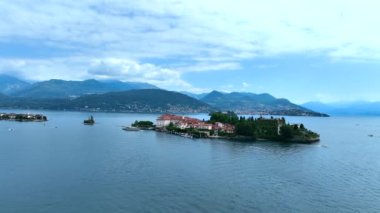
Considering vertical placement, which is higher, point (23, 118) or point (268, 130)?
point (23, 118)

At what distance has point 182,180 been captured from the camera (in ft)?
74.4

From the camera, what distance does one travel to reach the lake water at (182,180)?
59.6 feet

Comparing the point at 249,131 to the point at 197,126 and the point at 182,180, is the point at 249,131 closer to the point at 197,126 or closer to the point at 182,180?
the point at 197,126

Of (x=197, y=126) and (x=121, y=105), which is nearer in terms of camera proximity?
(x=197, y=126)

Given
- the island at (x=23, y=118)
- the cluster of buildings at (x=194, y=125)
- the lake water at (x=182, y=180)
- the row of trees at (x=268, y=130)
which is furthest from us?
the island at (x=23, y=118)

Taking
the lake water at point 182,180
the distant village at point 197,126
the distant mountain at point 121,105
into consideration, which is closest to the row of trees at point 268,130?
the distant village at point 197,126

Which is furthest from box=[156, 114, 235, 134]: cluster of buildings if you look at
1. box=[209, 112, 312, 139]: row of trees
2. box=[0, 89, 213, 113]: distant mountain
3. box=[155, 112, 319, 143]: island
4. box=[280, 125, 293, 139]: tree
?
box=[0, 89, 213, 113]: distant mountain

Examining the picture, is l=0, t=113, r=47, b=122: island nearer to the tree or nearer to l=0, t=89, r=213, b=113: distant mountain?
the tree

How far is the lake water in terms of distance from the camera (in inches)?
715

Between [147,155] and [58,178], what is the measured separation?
10372 mm

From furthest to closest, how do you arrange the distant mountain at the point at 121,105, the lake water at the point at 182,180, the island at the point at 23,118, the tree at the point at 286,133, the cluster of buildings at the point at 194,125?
the distant mountain at the point at 121,105 < the island at the point at 23,118 < the cluster of buildings at the point at 194,125 < the tree at the point at 286,133 < the lake water at the point at 182,180

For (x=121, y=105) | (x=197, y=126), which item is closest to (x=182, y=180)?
(x=197, y=126)

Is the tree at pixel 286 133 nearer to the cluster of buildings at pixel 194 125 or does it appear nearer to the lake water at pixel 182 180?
the cluster of buildings at pixel 194 125

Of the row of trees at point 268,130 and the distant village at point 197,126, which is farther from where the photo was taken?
the distant village at point 197,126
